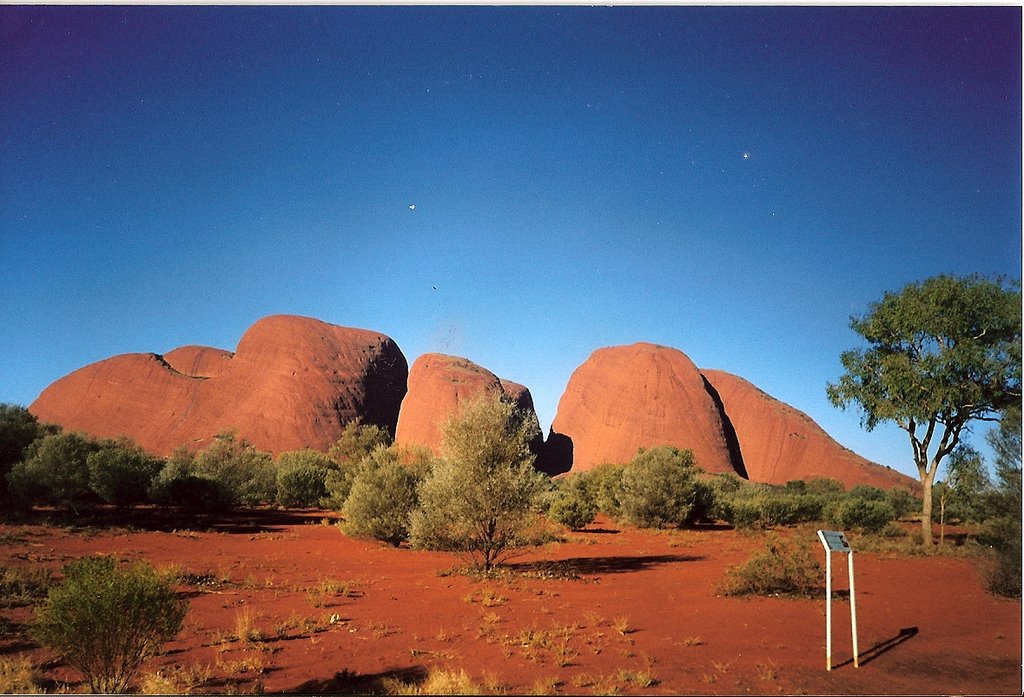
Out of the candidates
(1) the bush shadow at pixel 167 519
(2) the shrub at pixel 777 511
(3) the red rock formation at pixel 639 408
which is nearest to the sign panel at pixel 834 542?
(2) the shrub at pixel 777 511

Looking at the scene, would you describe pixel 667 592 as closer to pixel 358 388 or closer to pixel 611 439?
pixel 611 439

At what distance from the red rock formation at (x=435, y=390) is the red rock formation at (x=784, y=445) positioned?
41.7 feet

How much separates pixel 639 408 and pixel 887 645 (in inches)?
1137

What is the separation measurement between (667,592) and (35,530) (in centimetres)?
1791

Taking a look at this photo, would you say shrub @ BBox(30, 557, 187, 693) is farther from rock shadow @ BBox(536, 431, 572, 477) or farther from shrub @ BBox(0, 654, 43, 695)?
rock shadow @ BBox(536, 431, 572, 477)

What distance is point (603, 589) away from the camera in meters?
10.3

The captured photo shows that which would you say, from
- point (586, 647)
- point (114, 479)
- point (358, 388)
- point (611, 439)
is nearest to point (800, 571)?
point (586, 647)

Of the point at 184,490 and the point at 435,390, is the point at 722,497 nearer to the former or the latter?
the point at 435,390

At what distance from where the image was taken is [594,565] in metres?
13.5

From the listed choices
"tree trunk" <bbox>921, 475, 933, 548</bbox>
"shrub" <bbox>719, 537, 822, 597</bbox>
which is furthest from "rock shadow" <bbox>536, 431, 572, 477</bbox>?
"shrub" <bbox>719, 537, 822, 597</bbox>

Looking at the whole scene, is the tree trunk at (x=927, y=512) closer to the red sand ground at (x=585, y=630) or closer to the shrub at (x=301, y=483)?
the red sand ground at (x=585, y=630)

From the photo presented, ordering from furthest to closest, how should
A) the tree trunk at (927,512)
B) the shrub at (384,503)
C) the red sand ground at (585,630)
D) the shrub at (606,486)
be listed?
1. the shrub at (606,486)
2. the shrub at (384,503)
3. the tree trunk at (927,512)
4. the red sand ground at (585,630)

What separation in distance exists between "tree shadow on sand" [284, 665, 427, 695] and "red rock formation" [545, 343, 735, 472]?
28.9 meters

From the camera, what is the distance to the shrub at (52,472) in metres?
18.5
